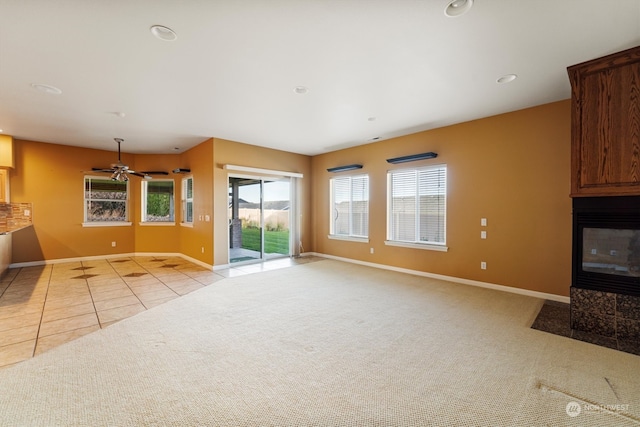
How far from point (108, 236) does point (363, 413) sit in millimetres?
7897

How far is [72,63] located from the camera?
2869 mm

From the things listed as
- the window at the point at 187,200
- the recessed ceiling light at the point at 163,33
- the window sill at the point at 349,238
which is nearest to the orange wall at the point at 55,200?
the window at the point at 187,200

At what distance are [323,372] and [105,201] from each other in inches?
303

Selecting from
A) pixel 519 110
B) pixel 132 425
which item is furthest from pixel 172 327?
pixel 519 110

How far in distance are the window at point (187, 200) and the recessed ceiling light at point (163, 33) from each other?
196 inches

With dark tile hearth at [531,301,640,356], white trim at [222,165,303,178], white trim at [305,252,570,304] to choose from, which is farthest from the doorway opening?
dark tile hearth at [531,301,640,356]

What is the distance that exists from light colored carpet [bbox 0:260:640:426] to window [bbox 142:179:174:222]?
476 centimetres

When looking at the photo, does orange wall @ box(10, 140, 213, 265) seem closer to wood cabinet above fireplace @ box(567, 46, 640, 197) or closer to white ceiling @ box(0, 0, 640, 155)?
white ceiling @ box(0, 0, 640, 155)

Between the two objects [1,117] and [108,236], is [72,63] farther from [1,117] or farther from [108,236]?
[108,236]

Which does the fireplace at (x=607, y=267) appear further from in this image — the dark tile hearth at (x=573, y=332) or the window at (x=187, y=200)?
the window at (x=187, y=200)

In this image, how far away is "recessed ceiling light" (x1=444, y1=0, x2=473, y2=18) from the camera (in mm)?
2039

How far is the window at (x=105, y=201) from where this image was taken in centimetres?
693

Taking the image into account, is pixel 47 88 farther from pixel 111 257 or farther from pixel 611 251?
pixel 611 251

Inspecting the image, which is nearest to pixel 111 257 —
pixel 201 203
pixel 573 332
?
pixel 201 203
